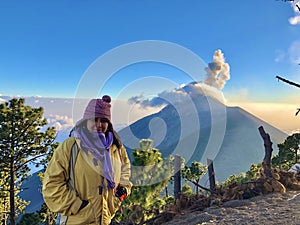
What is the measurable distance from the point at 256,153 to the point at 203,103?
18288cm

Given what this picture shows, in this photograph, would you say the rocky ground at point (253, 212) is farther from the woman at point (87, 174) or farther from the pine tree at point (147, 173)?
the pine tree at point (147, 173)

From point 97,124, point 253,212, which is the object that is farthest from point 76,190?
point 253,212

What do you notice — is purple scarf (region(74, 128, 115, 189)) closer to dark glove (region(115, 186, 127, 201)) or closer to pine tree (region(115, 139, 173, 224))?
dark glove (region(115, 186, 127, 201))

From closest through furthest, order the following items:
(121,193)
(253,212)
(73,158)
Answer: (73,158) < (121,193) < (253,212)

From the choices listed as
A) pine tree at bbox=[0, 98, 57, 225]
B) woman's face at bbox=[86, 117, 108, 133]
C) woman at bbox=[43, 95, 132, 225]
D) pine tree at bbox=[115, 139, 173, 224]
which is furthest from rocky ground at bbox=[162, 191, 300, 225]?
pine tree at bbox=[0, 98, 57, 225]

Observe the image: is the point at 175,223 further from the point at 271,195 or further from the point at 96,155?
the point at 96,155

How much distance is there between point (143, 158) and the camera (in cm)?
1351

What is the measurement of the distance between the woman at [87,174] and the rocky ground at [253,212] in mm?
2379

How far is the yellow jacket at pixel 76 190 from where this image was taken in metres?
2.28

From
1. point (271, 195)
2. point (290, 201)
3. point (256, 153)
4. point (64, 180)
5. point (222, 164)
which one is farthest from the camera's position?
point (256, 153)

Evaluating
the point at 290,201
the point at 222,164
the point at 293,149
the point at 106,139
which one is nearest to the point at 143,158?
the point at 293,149

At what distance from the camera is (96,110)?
2379mm

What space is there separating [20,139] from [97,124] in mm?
14818

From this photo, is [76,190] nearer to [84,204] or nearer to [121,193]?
[84,204]
